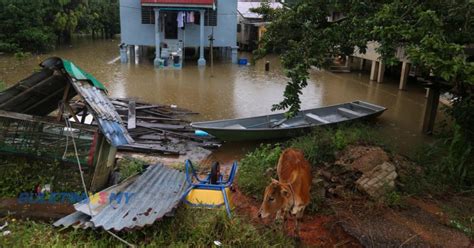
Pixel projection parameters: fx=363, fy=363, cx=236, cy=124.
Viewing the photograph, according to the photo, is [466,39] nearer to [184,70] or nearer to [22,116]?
[22,116]

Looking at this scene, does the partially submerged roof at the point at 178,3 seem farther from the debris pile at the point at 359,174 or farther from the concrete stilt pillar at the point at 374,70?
the debris pile at the point at 359,174

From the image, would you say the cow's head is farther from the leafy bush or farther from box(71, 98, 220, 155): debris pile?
box(71, 98, 220, 155): debris pile

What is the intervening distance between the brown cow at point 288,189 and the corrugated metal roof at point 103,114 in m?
2.29

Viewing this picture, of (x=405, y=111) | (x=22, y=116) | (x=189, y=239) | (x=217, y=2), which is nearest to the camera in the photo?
(x=189, y=239)

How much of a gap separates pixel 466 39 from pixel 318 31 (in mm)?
2369

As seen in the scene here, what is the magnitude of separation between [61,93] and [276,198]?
4021 mm

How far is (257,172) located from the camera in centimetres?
717

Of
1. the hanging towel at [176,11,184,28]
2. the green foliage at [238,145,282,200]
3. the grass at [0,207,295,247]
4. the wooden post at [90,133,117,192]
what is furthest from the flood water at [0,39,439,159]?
the grass at [0,207,295,247]

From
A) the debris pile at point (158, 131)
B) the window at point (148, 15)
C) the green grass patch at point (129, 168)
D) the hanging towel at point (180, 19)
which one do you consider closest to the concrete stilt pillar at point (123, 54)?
the window at point (148, 15)

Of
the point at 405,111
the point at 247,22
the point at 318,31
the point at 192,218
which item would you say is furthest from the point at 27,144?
the point at 247,22

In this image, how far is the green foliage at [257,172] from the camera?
6652 millimetres

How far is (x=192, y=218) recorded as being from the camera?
195 inches

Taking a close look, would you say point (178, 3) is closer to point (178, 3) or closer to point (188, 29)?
point (178, 3)

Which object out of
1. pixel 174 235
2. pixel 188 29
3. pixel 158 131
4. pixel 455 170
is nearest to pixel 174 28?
pixel 188 29
